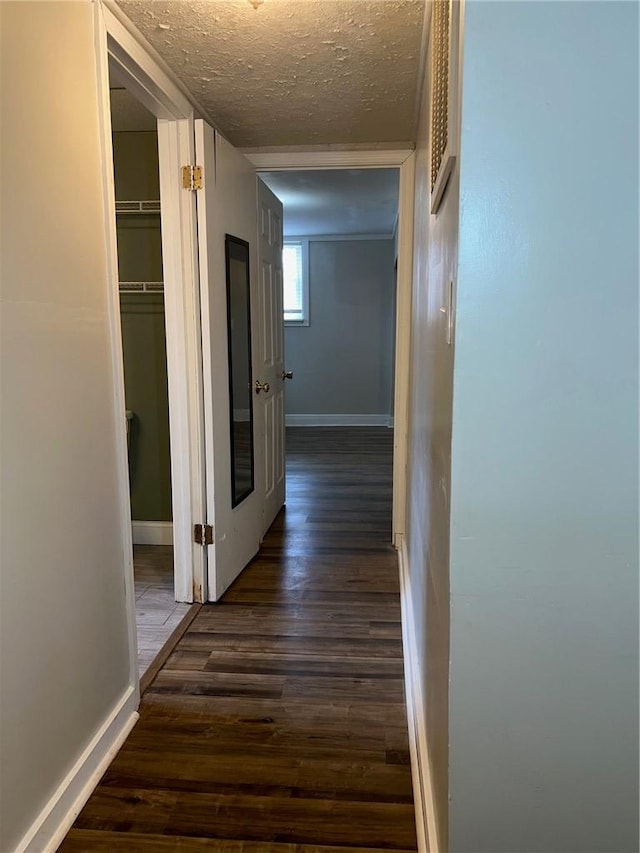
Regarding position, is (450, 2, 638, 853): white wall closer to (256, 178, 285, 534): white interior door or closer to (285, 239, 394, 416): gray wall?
(256, 178, 285, 534): white interior door

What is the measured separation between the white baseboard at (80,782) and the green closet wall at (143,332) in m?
1.58

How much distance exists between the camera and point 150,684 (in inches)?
81.3

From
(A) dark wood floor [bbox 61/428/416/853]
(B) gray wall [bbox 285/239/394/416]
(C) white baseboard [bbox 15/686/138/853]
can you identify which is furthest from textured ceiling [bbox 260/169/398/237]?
(C) white baseboard [bbox 15/686/138/853]

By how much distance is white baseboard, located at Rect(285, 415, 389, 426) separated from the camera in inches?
283

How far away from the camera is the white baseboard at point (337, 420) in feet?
23.6

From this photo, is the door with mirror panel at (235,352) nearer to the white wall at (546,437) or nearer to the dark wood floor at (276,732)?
the dark wood floor at (276,732)

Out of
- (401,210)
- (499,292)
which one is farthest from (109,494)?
(401,210)

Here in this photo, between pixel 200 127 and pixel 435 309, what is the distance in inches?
57.3

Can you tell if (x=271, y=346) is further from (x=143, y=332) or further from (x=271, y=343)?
(x=143, y=332)

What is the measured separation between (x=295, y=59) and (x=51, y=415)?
4.82 feet

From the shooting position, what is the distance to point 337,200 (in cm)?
496

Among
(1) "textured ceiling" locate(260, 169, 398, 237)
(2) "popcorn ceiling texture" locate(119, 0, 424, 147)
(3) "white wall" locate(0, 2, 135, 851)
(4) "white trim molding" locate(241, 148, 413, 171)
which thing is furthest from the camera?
(1) "textured ceiling" locate(260, 169, 398, 237)

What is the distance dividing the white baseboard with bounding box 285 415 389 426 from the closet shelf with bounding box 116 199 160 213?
4280 mm

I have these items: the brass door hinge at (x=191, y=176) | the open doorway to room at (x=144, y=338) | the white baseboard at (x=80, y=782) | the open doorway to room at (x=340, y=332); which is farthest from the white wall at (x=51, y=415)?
the open doorway to room at (x=340, y=332)
